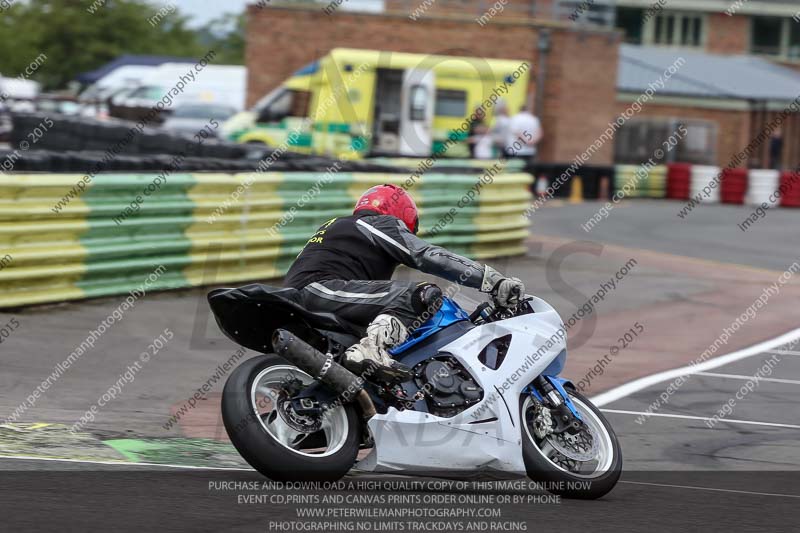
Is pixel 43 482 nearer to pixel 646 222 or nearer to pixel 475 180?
pixel 475 180

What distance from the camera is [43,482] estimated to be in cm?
583

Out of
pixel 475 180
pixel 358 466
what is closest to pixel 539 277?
pixel 475 180

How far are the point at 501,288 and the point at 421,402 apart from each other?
0.67m

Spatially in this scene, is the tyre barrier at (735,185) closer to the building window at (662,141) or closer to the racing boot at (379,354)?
the building window at (662,141)

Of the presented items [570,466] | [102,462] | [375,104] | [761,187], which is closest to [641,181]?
[761,187]

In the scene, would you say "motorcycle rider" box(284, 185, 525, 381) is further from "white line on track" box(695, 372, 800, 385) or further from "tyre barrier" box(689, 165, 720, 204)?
"tyre barrier" box(689, 165, 720, 204)

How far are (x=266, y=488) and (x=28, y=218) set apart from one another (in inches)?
243

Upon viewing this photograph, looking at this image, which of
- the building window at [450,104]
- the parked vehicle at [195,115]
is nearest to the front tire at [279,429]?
the building window at [450,104]

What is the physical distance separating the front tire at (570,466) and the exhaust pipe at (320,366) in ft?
2.70

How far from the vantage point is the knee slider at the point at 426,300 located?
643cm

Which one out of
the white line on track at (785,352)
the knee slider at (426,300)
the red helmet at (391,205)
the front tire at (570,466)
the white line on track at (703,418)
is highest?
the red helmet at (391,205)

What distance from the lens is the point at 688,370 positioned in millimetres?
10805

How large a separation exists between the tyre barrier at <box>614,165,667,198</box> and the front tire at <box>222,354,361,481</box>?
24.6m

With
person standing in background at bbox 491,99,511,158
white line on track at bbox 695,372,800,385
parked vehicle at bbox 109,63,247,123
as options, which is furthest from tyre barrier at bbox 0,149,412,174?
parked vehicle at bbox 109,63,247,123
